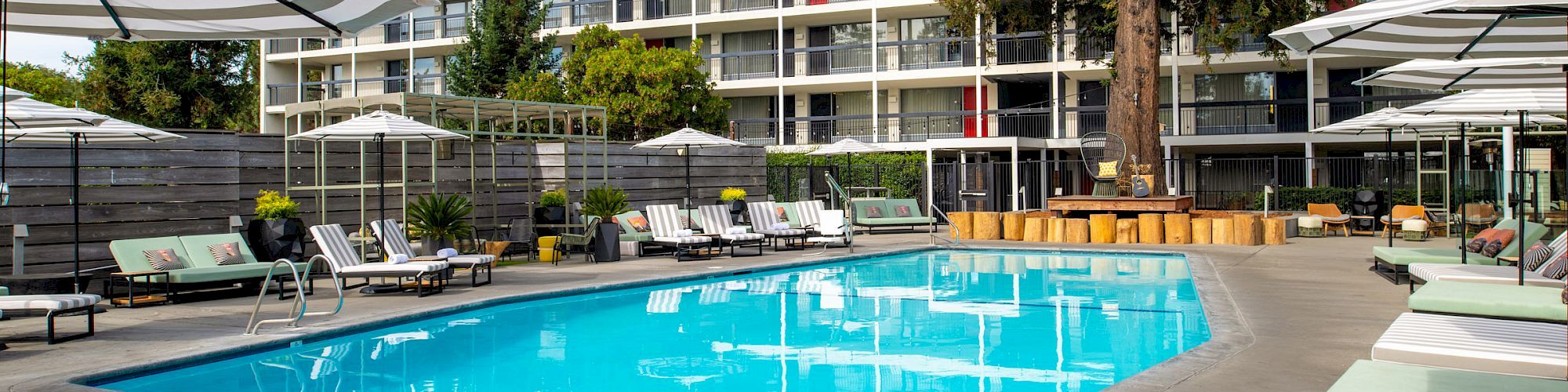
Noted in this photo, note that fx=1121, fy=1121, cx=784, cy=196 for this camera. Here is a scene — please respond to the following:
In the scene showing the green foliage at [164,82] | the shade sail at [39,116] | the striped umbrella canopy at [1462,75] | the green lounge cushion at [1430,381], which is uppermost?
the green foliage at [164,82]

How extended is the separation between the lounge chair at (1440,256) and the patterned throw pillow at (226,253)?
35.8ft

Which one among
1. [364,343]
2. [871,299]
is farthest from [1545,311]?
[364,343]

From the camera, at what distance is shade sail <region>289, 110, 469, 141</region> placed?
38.1ft

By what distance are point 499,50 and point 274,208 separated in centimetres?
2123

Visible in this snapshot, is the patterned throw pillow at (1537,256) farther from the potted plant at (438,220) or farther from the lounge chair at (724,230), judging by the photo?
the potted plant at (438,220)

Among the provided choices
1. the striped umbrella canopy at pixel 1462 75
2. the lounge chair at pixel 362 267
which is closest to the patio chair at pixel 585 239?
the lounge chair at pixel 362 267

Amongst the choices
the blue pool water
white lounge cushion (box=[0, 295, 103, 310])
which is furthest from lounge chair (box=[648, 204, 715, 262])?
white lounge cushion (box=[0, 295, 103, 310])

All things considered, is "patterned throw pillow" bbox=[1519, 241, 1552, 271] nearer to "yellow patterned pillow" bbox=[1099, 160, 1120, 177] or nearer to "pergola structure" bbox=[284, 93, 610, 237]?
"yellow patterned pillow" bbox=[1099, 160, 1120, 177]

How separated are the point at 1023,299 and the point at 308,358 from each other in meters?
6.73

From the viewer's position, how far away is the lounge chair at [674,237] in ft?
49.9

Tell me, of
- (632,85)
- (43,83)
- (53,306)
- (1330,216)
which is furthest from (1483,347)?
(43,83)

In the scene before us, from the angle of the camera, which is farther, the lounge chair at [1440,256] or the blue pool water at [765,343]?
the lounge chair at [1440,256]

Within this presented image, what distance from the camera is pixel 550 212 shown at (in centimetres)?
1577

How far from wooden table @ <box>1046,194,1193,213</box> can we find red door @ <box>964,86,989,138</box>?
12473mm
